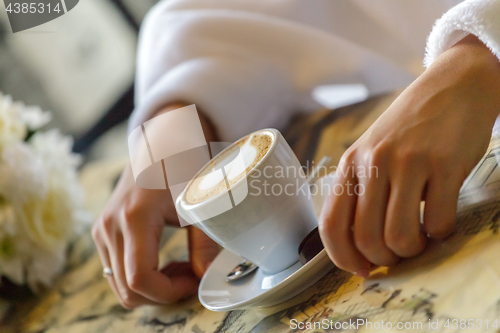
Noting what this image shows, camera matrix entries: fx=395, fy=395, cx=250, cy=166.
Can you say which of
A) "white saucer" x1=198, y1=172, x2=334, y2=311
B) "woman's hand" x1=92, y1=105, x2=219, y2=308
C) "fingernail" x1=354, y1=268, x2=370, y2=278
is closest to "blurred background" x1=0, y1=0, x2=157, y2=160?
"woman's hand" x1=92, y1=105, x2=219, y2=308

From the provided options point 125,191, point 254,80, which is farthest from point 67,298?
point 254,80

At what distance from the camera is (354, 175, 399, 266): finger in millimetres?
226

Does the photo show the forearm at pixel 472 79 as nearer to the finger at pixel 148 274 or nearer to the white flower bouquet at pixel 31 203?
the finger at pixel 148 274

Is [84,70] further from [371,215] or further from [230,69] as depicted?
[371,215]

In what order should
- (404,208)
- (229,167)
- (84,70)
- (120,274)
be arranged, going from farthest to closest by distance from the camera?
1. (84,70)
2. (120,274)
3. (229,167)
4. (404,208)

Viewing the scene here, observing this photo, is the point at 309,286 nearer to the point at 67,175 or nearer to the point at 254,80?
the point at 254,80

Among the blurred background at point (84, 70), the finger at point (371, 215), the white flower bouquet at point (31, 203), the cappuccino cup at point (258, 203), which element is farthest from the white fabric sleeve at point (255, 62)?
the blurred background at point (84, 70)

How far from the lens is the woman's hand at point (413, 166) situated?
0.22 m

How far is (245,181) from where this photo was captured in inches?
10.6

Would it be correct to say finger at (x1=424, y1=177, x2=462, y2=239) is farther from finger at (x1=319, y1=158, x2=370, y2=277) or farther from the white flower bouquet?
the white flower bouquet

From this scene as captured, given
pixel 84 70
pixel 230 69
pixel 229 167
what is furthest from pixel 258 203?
pixel 84 70

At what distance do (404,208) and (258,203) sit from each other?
10 cm

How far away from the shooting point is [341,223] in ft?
0.76

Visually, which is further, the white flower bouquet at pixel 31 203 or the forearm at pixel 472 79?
the white flower bouquet at pixel 31 203
